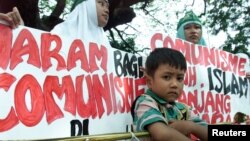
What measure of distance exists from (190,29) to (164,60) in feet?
4.23

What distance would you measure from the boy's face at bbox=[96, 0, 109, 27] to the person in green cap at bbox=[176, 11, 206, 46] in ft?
2.74

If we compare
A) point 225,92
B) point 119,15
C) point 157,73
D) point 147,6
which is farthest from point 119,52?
point 147,6

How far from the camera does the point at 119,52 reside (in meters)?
1.81

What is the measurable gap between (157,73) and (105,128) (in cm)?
31

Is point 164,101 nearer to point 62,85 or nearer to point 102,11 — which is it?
point 62,85

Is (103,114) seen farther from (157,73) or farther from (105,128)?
(157,73)

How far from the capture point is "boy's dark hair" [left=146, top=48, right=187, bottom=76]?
158 cm

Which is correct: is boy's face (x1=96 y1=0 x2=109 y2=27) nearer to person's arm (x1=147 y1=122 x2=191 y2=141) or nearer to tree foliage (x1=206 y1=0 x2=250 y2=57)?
person's arm (x1=147 y1=122 x2=191 y2=141)

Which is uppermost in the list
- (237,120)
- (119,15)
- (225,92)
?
(119,15)

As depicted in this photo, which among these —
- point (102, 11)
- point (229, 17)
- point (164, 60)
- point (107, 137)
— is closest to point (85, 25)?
point (102, 11)

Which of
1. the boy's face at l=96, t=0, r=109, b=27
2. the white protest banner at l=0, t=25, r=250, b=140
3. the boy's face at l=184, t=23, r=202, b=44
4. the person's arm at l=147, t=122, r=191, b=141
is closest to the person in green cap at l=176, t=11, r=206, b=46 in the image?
the boy's face at l=184, t=23, r=202, b=44

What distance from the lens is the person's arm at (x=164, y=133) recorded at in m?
1.35

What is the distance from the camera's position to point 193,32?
279cm

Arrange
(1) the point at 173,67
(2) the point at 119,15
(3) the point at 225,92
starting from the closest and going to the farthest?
(1) the point at 173,67
(3) the point at 225,92
(2) the point at 119,15
